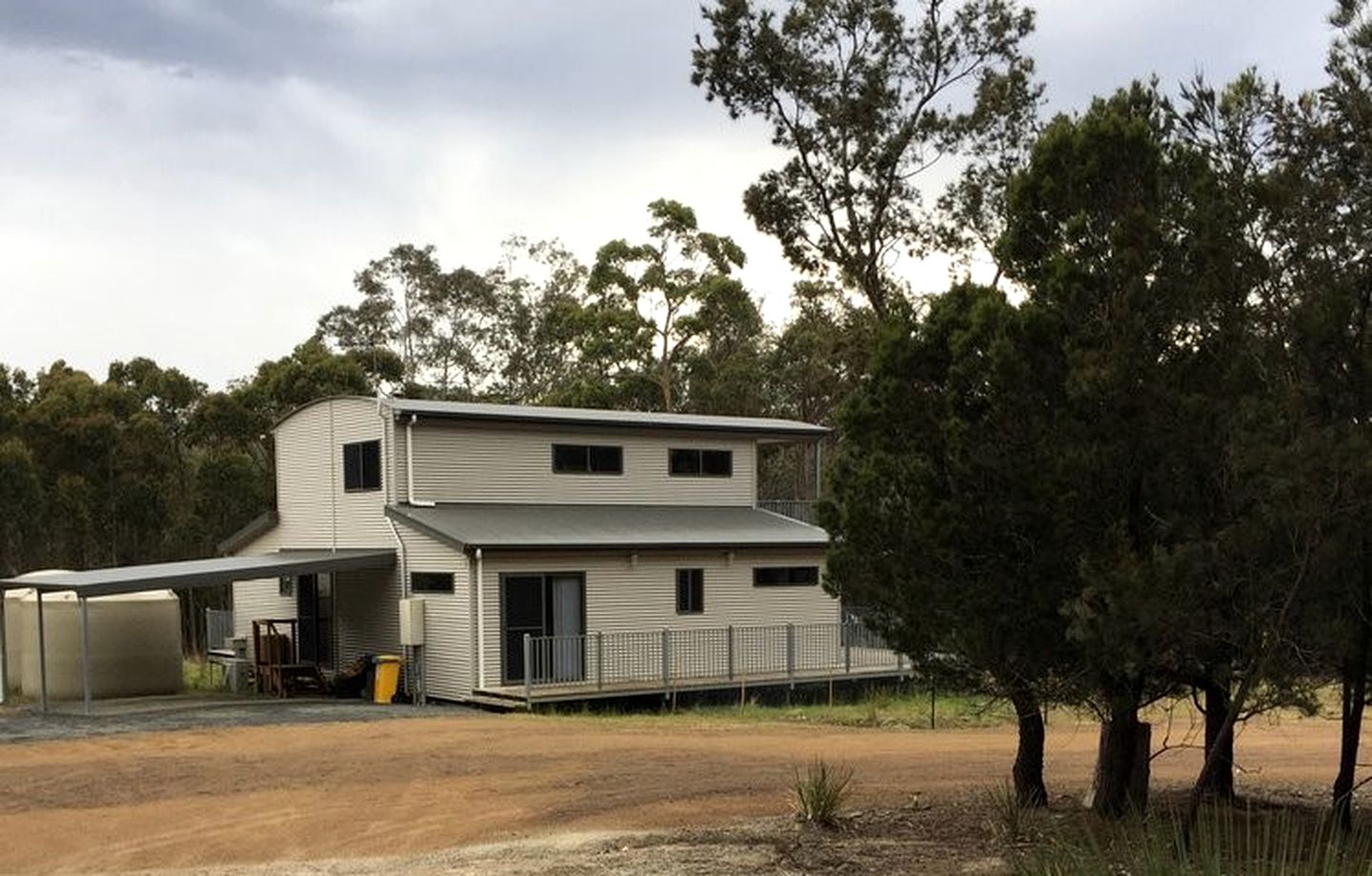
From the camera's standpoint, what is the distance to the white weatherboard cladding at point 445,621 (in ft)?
80.8

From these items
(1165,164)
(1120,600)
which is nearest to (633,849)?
(1120,600)

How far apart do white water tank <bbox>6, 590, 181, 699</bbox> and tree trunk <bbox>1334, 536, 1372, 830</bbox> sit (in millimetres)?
21761

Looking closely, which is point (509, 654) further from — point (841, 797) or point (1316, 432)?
point (1316, 432)

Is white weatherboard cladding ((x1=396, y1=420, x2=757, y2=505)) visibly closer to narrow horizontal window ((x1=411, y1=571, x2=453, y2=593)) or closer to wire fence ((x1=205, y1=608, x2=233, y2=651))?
narrow horizontal window ((x1=411, y1=571, x2=453, y2=593))

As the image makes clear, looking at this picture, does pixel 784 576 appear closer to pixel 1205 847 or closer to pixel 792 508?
pixel 792 508

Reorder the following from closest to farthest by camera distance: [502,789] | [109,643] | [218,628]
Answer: [502,789], [109,643], [218,628]

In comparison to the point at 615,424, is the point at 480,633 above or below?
below

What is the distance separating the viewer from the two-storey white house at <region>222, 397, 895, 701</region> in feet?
81.9

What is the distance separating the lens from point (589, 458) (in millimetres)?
28516

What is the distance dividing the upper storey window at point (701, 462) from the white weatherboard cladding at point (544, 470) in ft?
0.34

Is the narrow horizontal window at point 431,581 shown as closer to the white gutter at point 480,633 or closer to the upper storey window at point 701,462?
the white gutter at point 480,633

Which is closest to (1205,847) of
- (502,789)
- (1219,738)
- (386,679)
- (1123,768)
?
(1219,738)

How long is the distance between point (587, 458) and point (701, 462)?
9.38 feet

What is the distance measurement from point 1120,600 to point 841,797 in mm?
3933
